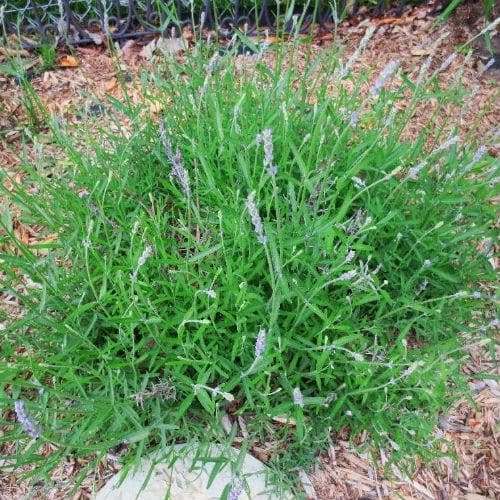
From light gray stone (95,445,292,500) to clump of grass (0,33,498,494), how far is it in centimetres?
7

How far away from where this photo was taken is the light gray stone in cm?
185

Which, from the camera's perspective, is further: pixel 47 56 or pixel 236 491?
pixel 47 56

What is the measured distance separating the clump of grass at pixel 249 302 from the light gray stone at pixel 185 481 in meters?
0.07

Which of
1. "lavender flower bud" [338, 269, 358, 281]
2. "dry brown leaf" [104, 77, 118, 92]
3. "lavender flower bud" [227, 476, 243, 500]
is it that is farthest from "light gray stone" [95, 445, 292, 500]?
"dry brown leaf" [104, 77, 118, 92]

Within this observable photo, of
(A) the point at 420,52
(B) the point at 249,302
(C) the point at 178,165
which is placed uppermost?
(C) the point at 178,165

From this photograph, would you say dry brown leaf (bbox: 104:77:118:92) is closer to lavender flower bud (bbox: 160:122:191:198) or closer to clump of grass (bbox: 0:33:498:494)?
clump of grass (bbox: 0:33:498:494)

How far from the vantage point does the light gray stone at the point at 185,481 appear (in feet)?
6.06

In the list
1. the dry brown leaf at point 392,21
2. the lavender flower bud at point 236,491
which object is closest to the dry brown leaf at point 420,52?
the dry brown leaf at point 392,21

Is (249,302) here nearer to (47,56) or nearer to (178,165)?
(178,165)

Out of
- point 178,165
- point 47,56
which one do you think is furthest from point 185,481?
point 47,56

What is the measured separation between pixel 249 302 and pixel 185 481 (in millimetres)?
717

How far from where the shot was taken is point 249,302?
76.0 inches

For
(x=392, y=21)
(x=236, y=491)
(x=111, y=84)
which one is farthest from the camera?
(x=392, y=21)

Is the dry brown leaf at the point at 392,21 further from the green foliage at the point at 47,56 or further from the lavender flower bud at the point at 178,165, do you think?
the lavender flower bud at the point at 178,165
